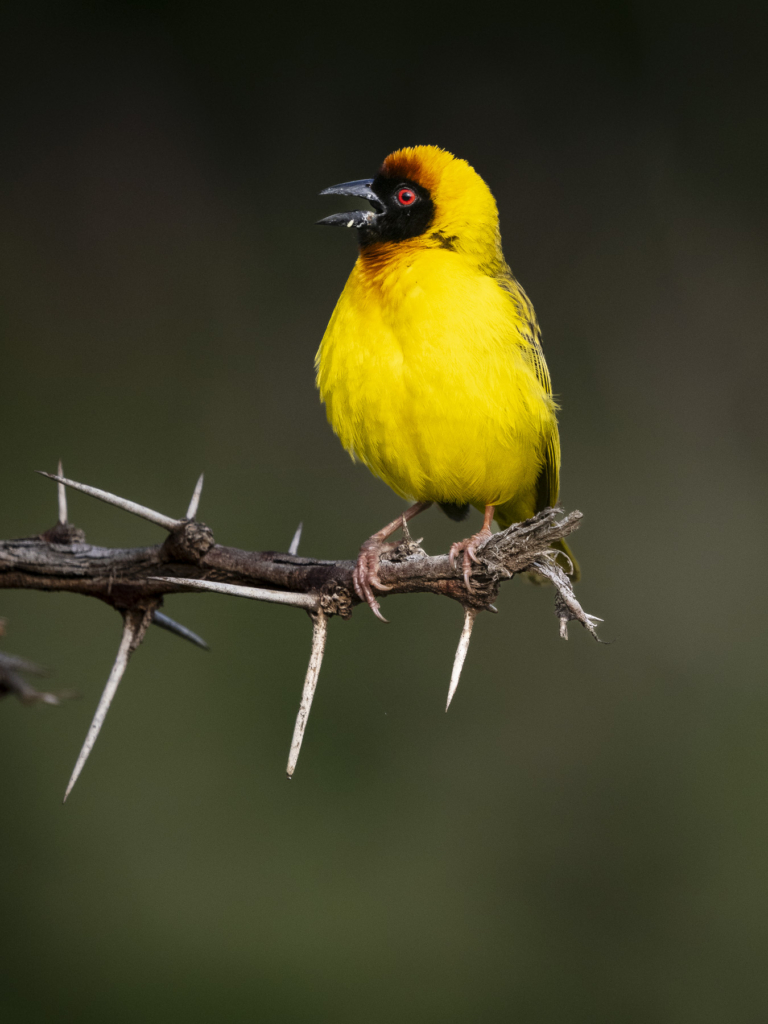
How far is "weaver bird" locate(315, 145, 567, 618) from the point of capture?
103 inches

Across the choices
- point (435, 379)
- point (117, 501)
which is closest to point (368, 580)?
point (117, 501)

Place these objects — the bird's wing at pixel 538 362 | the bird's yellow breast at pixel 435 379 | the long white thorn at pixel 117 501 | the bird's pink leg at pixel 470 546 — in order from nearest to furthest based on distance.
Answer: the bird's pink leg at pixel 470 546 → the long white thorn at pixel 117 501 → the bird's yellow breast at pixel 435 379 → the bird's wing at pixel 538 362

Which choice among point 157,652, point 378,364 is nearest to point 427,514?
point 157,652

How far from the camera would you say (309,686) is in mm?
1922

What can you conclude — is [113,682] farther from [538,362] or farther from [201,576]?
[538,362]

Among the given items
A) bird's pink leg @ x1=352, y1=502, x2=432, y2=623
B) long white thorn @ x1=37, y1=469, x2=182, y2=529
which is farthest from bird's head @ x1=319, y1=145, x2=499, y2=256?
long white thorn @ x1=37, y1=469, x2=182, y2=529

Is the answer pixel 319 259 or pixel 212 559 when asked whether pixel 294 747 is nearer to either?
pixel 212 559

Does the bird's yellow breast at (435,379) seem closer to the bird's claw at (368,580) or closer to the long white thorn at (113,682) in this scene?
the bird's claw at (368,580)

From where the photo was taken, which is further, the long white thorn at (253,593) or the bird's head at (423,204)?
the bird's head at (423,204)

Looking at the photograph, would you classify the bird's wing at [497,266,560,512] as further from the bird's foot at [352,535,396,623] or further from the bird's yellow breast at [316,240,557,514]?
the bird's foot at [352,535,396,623]

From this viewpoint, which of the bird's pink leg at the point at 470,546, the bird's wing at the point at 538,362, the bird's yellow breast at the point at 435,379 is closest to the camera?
the bird's pink leg at the point at 470,546

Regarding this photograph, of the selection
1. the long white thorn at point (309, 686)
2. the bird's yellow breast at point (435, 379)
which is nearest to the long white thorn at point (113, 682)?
the long white thorn at point (309, 686)

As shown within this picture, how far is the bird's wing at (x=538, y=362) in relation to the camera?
2.85m

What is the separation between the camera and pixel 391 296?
274 centimetres
